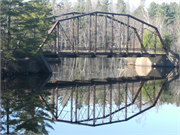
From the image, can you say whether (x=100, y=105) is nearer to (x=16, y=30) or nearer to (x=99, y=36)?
(x=16, y=30)

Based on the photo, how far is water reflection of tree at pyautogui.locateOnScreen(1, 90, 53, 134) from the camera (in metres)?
10.2

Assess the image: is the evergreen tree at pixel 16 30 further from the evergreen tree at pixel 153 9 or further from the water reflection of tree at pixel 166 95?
the evergreen tree at pixel 153 9

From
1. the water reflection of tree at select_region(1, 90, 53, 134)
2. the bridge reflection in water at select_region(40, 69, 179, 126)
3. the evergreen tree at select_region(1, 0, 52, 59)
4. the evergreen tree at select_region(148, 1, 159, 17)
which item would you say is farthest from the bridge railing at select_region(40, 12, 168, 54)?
the water reflection of tree at select_region(1, 90, 53, 134)

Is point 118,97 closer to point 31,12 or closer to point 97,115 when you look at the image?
point 97,115

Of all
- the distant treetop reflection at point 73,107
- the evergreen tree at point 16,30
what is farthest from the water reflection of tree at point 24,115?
the evergreen tree at point 16,30

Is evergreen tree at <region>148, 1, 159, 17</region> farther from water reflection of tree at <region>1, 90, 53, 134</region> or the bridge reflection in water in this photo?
water reflection of tree at <region>1, 90, 53, 134</region>

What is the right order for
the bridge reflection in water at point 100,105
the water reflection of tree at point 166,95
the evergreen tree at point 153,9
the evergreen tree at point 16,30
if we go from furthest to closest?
the evergreen tree at point 153,9
the evergreen tree at point 16,30
the water reflection of tree at point 166,95
the bridge reflection in water at point 100,105

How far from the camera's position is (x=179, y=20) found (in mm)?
77188

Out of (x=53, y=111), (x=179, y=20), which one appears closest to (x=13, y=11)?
(x=53, y=111)

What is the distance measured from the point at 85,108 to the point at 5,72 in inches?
614

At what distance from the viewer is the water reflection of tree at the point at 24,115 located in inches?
402

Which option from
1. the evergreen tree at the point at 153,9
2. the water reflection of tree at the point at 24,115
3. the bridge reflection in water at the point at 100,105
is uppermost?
the evergreen tree at the point at 153,9

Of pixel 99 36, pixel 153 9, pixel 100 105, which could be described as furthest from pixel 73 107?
pixel 153 9

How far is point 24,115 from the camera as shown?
1200cm
